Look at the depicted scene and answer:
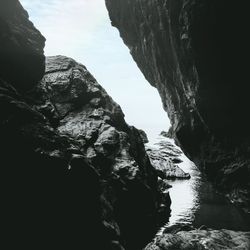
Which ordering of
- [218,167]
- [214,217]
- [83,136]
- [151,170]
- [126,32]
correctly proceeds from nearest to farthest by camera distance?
→ [83,136] < [214,217] < [151,170] < [218,167] < [126,32]

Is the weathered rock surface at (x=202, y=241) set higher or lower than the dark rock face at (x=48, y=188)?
lower

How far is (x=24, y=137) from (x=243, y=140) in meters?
19.5

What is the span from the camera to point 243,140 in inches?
1030

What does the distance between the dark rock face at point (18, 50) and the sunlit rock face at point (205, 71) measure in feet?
32.6

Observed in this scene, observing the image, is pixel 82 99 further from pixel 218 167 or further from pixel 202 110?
pixel 218 167

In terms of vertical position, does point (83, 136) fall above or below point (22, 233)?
above

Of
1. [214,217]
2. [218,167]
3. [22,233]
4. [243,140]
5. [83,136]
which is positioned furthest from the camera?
[218,167]

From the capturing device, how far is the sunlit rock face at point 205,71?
20.7 meters

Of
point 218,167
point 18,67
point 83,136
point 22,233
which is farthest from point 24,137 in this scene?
point 218,167

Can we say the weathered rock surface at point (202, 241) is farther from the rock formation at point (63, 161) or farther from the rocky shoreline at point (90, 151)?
the rock formation at point (63, 161)

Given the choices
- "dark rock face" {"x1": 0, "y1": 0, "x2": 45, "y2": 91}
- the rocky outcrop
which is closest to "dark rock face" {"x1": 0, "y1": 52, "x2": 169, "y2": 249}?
the rocky outcrop

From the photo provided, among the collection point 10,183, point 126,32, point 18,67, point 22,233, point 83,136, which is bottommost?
point 22,233

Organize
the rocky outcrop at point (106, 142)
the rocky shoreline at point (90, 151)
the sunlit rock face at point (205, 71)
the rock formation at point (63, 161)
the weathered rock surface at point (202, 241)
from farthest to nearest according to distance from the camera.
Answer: the sunlit rock face at point (205, 71)
the rocky outcrop at point (106, 142)
the weathered rock surface at point (202, 241)
the rocky shoreline at point (90, 151)
the rock formation at point (63, 161)

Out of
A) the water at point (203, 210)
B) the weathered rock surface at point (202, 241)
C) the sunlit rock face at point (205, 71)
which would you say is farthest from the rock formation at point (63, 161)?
the sunlit rock face at point (205, 71)
